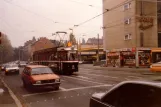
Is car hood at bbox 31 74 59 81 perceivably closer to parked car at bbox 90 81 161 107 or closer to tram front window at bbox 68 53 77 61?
parked car at bbox 90 81 161 107

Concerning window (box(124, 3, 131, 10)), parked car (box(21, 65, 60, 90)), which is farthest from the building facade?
parked car (box(21, 65, 60, 90))

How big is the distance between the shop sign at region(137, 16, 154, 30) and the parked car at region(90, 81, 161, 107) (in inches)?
1555

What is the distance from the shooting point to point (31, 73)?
16188 millimetres

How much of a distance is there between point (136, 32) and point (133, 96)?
133ft

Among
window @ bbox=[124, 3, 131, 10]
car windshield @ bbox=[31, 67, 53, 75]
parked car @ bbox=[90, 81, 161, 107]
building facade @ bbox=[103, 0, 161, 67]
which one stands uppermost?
window @ bbox=[124, 3, 131, 10]

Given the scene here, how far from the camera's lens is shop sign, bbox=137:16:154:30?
4297cm

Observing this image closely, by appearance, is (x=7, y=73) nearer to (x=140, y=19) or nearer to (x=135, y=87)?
(x=140, y=19)

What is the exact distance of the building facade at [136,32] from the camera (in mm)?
43156

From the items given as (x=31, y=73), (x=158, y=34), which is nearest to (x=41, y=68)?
(x=31, y=73)

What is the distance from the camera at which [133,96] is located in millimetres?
4184

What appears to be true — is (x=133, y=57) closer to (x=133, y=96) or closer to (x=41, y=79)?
(x=41, y=79)

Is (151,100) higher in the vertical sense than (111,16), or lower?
lower

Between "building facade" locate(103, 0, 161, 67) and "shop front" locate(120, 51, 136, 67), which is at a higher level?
"building facade" locate(103, 0, 161, 67)

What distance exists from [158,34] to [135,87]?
43635mm
